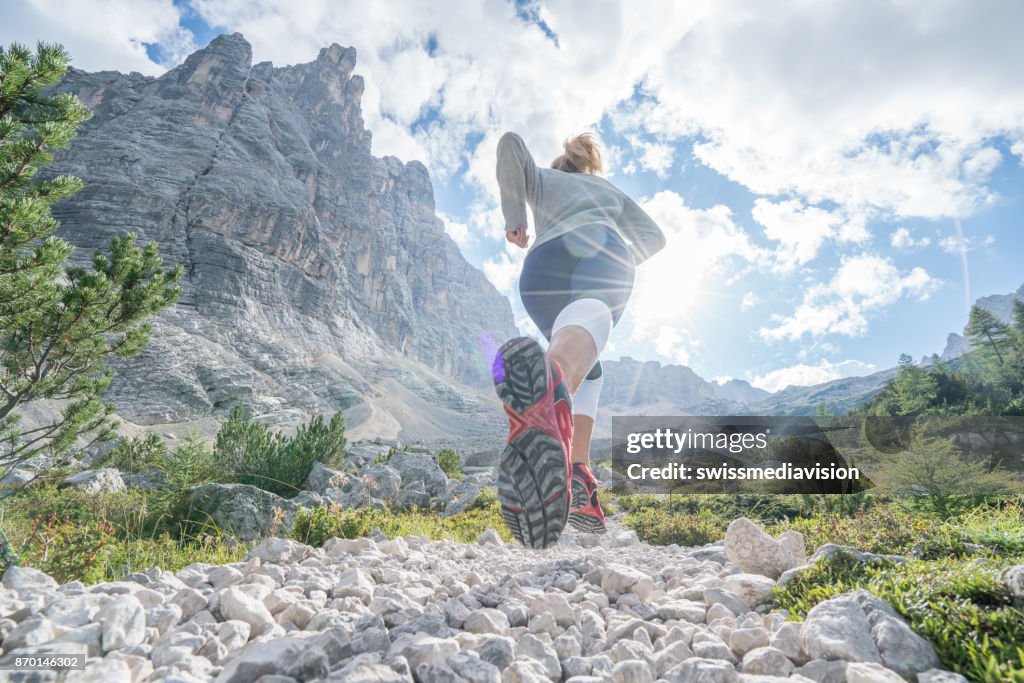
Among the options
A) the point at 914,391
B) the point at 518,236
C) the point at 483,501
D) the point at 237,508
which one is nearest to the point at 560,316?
the point at 518,236

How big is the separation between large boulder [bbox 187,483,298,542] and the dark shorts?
388 cm

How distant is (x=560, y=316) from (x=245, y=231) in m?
77.2

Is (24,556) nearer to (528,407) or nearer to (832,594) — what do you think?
(528,407)

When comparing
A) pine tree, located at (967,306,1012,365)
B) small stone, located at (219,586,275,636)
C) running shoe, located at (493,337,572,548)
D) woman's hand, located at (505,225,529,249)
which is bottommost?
small stone, located at (219,586,275,636)

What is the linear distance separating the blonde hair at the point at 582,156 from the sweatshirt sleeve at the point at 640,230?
59 centimetres

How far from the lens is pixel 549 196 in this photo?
10.0 feet

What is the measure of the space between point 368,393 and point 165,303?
198ft

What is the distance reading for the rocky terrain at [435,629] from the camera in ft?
4.23

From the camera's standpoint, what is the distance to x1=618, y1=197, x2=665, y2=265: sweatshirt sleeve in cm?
336

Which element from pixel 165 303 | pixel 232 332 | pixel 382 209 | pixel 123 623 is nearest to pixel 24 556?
pixel 123 623

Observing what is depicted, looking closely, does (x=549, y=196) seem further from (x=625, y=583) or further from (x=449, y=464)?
(x=449, y=464)

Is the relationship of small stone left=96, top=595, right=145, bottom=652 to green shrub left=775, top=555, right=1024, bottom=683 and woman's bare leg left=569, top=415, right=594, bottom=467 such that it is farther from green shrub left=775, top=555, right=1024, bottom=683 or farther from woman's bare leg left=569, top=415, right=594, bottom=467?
green shrub left=775, top=555, right=1024, bottom=683

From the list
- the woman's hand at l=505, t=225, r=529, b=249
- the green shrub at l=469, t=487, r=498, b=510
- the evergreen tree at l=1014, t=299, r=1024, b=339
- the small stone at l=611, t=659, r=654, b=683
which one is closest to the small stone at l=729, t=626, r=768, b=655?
the small stone at l=611, t=659, r=654, b=683

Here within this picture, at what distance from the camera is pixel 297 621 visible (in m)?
1.72
